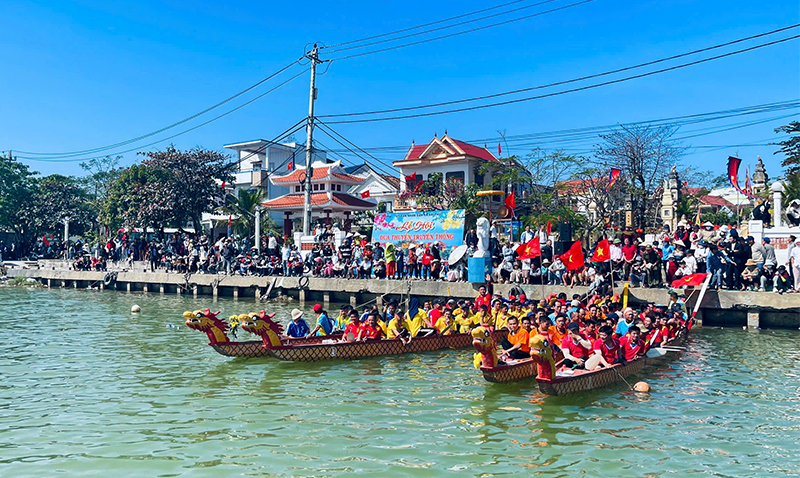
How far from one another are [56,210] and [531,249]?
45.5 metres

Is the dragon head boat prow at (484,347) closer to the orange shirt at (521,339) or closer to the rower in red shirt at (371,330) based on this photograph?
the orange shirt at (521,339)

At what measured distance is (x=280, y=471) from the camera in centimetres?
827

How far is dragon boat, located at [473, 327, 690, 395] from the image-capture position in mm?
11012

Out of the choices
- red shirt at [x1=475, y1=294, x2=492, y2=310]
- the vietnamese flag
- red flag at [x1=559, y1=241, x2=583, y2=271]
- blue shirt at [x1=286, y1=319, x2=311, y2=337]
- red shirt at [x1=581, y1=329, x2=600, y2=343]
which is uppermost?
red flag at [x1=559, y1=241, x2=583, y2=271]

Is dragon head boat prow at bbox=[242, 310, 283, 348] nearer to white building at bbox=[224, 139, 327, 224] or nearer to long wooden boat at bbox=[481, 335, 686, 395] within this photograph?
long wooden boat at bbox=[481, 335, 686, 395]

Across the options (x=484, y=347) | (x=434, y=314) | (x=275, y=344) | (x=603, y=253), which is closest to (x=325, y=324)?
(x=275, y=344)

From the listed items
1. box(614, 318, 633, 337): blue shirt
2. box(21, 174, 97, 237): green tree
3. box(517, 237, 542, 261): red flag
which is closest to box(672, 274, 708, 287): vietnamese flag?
→ box(517, 237, 542, 261): red flag

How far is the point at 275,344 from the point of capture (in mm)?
14469

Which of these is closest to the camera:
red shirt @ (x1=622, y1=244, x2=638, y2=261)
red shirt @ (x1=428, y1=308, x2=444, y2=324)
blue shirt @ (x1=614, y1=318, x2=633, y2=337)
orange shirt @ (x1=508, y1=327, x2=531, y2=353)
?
orange shirt @ (x1=508, y1=327, x2=531, y2=353)

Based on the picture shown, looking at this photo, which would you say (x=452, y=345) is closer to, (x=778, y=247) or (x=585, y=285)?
(x=585, y=285)

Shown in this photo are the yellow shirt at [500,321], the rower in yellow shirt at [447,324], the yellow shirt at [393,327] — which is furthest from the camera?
the rower in yellow shirt at [447,324]

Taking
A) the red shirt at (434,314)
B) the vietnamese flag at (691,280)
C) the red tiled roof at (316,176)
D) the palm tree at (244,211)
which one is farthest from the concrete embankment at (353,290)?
the red tiled roof at (316,176)

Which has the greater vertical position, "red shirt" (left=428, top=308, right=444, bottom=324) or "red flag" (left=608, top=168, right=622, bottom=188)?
"red flag" (left=608, top=168, right=622, bottom=188)

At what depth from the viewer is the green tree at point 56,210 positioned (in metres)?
52.5
